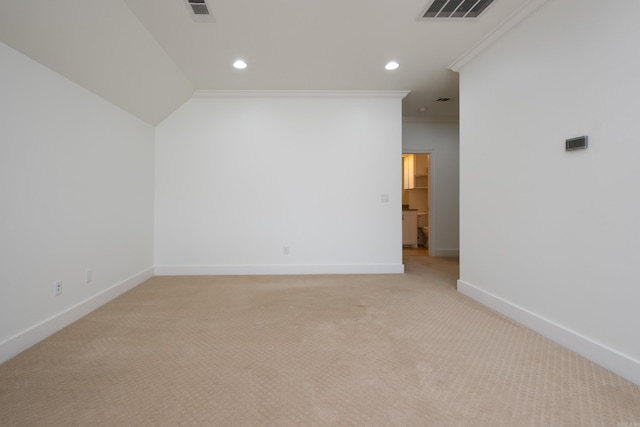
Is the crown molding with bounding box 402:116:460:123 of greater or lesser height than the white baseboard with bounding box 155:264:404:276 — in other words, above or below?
above

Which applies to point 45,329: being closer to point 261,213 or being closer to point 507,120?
point 261,213

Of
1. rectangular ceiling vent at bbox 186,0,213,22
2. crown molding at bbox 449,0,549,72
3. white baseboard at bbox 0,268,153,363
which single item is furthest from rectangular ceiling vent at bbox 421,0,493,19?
white baseboard at bbox 0,268,153,363

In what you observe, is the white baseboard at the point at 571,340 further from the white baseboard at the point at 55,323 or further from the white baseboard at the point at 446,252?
the white baseboard at the point at 55,323

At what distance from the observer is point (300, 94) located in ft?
13.1

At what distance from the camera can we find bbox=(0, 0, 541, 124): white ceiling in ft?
6.77

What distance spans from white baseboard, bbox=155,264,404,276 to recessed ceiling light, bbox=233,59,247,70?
270 centimetres

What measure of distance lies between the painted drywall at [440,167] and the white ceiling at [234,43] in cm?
163

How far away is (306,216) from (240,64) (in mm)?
2164

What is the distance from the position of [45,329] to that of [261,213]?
2507 millimetres

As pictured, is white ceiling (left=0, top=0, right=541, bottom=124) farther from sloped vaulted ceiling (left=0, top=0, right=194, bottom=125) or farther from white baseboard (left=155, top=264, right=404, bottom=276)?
white baseboard (left=155, top=264, right=404, bottom=276)

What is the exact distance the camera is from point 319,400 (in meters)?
1.44

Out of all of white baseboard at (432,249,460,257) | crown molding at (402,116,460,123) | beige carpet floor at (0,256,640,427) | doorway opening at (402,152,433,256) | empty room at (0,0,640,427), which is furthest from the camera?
doorway opening at (402,152,433,256)

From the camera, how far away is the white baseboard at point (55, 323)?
6.01 ft

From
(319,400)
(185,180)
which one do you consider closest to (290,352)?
(319,400)
